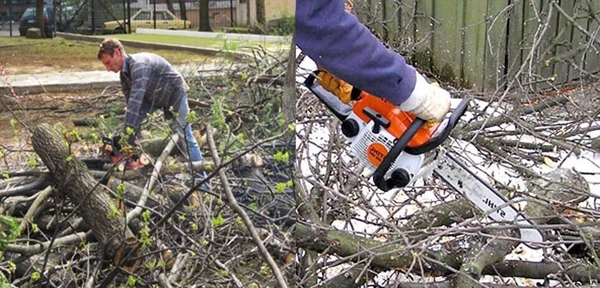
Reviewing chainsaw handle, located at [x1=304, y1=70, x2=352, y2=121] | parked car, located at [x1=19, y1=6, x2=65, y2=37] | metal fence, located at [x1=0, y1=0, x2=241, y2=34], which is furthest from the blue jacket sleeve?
parked car, located at [x1=19, y1=6, x2=65, y2=37]

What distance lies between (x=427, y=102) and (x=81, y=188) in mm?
577

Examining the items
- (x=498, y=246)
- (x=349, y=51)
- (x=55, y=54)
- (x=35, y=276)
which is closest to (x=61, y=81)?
(x=55, y=54)

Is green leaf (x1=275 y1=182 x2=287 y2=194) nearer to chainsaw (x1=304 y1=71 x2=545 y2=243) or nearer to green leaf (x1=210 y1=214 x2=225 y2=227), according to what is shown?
green leaf (x1=210 y1=214 x2=225 y2=227)

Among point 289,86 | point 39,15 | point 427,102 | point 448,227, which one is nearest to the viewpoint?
point 39,15

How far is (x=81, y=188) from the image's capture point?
967 mm

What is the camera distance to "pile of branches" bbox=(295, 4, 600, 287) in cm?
163

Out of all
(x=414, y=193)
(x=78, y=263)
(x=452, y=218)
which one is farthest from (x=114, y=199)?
(x=414, y=193)

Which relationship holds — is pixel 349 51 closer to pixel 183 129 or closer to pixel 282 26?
pixel 282 26

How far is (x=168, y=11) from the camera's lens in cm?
98

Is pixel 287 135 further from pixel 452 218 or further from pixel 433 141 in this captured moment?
pixel 452 218

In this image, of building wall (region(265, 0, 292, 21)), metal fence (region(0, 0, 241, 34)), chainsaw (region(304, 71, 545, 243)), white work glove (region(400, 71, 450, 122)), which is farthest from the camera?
chainsaw (region(304, 71, 545, 243))

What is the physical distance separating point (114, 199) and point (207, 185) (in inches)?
5.4

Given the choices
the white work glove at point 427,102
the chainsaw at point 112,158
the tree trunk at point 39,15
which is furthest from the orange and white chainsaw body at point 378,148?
the tree trunk at point 39,15

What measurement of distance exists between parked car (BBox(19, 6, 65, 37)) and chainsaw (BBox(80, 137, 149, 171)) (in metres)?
0.16
